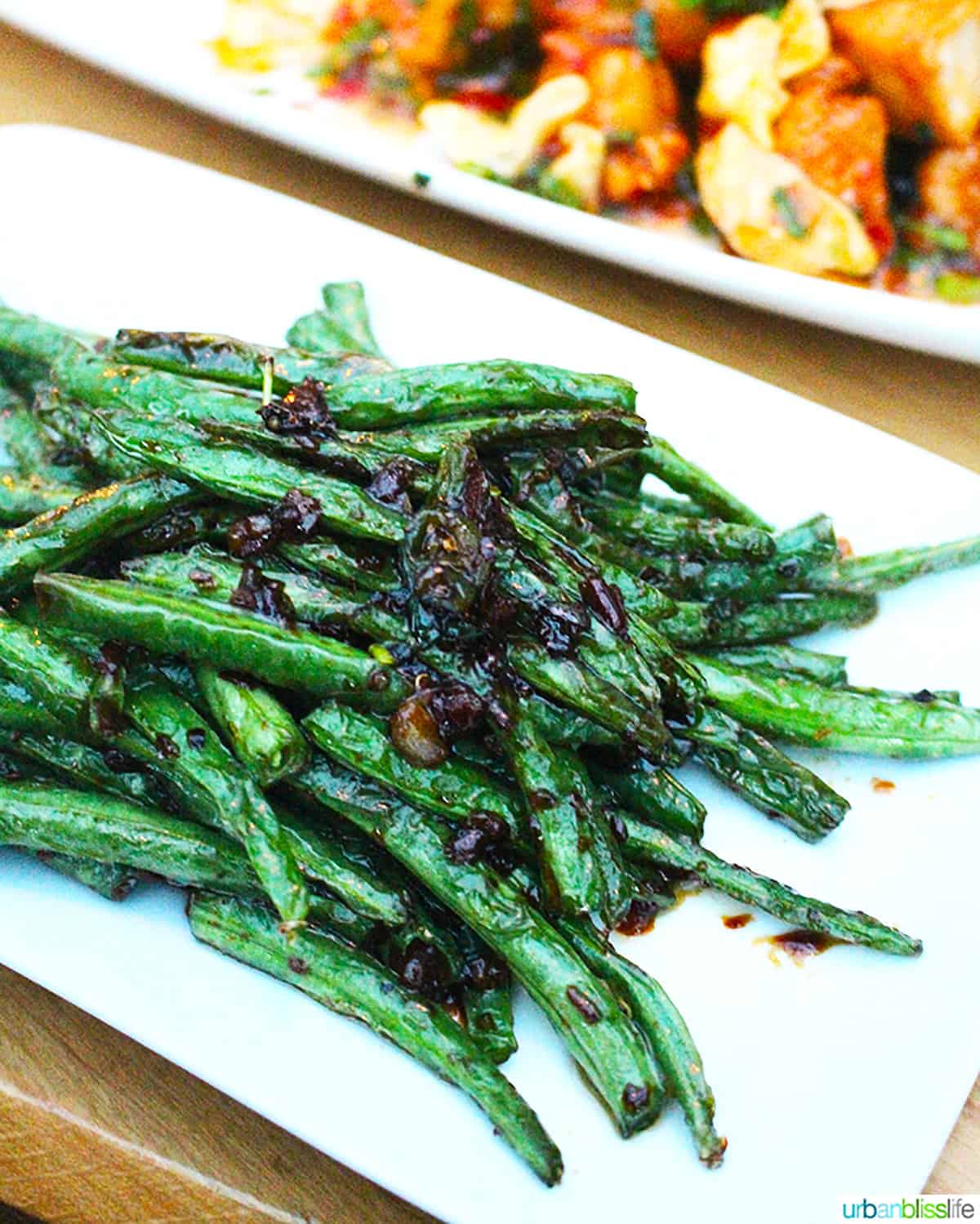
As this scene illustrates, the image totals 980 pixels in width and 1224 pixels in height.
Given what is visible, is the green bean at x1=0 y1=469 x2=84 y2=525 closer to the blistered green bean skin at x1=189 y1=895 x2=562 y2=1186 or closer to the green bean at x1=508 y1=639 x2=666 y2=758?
the blistered green bean skin at x1=189 y1=895 x2=562 y2=1186

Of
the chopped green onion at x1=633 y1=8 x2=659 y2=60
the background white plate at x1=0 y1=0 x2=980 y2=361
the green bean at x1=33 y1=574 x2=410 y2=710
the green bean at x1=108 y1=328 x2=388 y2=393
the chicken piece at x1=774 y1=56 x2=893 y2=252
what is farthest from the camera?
the chopped green onion at x1=633 y1=8 x2=659 y2=60

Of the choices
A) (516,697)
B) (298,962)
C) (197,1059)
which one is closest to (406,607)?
(516,697)

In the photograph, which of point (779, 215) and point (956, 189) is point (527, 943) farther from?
point (956, 189)

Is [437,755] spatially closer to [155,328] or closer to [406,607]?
[406,607]

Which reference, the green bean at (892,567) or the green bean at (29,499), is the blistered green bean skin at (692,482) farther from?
the green bean at (29,499)

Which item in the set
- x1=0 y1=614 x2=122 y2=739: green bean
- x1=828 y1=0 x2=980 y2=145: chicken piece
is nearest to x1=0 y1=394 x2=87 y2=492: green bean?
x1=0 y1=614 x2=122 y2=739: green bean
